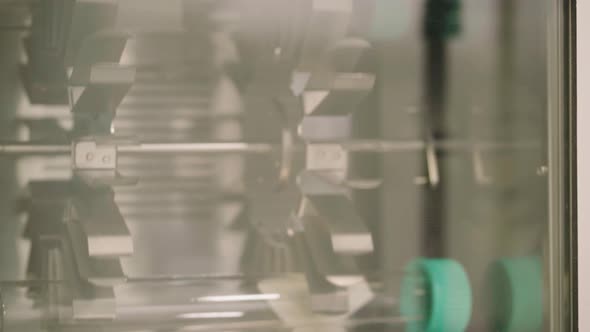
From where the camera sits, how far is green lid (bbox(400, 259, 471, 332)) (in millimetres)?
1063

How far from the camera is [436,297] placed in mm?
1065

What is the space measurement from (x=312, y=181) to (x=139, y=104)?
296 mm

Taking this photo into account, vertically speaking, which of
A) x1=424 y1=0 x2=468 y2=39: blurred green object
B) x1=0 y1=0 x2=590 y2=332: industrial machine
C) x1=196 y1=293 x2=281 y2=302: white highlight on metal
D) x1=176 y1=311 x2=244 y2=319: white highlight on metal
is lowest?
x1=176 y1=311 x2=244 y2=319: white highlight on metal

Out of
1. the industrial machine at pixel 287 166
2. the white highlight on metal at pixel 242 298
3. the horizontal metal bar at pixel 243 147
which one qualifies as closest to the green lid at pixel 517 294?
the industrial machine at pixel 287 166

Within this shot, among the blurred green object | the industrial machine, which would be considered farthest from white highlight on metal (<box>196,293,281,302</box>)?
the blurred green object

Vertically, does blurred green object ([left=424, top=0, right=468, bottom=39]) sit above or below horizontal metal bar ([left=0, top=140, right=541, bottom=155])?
above

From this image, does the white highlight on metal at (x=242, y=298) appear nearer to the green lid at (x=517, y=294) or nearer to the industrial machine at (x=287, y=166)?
the industrial machine at (x=287, y=166)

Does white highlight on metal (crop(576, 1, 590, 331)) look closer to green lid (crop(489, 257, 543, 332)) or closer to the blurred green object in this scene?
green lid (crop(489, 257, 543, 332))

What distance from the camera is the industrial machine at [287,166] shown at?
100 cm

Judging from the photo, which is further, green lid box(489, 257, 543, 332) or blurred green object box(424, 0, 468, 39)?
blurred green object box(424, 0, 468, 39)

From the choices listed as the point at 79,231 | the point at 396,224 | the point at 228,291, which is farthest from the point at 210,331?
the point at 396,224

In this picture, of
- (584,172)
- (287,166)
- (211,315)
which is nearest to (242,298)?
(211,315)

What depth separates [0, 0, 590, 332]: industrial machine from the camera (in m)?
1.00

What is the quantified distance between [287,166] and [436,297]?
279 millimetres
